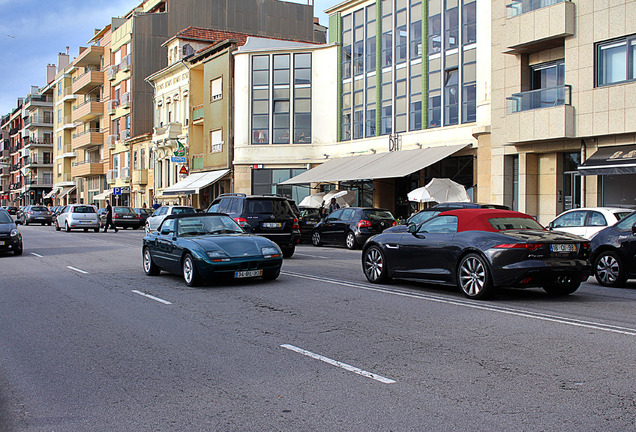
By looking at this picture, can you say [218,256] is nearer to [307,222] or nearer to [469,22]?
[307,222]

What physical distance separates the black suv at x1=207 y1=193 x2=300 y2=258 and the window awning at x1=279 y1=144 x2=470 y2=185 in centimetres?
936

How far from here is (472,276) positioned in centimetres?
1029

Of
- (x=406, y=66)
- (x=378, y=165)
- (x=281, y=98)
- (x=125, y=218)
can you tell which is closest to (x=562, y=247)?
(x=378, y=165)

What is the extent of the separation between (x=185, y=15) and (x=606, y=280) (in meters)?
49.8

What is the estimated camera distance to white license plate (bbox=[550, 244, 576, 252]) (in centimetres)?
988

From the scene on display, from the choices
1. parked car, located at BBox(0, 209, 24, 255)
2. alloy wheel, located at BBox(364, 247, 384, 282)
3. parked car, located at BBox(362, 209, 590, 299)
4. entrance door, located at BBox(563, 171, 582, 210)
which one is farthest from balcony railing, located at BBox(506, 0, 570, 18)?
parked car, located at BBox(0, 209, 24, 255)

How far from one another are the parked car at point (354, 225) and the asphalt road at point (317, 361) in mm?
12250

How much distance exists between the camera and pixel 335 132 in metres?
39.8

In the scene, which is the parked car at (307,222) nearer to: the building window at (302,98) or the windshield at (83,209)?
the building window at (302,98)

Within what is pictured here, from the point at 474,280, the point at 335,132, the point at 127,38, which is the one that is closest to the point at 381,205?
the point at 335,132

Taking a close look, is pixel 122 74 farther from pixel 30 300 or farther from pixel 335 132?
pixel 30 300

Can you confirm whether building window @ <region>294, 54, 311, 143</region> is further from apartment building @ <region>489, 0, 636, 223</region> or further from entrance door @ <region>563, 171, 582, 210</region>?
entrance door @ <region>563, 171, 582, 210</region>

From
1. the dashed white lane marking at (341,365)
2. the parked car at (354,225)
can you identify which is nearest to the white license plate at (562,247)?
the dashed white lane marking at (341,365)

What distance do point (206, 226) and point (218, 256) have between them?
1.63 meters
